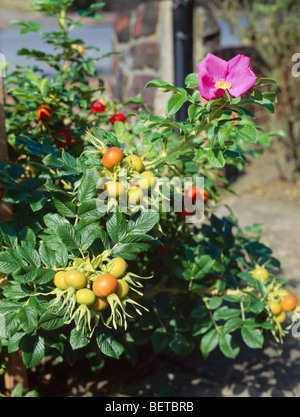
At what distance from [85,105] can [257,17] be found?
11.8 feet

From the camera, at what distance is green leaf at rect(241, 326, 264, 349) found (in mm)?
1247

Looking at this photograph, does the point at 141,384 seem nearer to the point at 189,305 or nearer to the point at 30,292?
the point at 189,305

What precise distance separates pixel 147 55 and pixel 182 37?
40 centimetres

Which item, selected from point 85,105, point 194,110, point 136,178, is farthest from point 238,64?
point 85,105

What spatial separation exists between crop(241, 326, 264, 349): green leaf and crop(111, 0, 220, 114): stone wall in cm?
219

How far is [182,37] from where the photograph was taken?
3.09m

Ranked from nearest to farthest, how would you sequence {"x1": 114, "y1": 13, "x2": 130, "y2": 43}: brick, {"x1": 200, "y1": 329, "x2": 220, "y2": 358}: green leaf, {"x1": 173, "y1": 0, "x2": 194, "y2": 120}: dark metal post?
{"x1": 200, "y1": 329, "x2": 220, "y2": 358}: green leaf → {"x1": 173, "y1": 0, "x2": 194, "y2": 120}: dark metal post → {"x1": 114, "y1": 13, "x2": 130, "y2": 43}: brick

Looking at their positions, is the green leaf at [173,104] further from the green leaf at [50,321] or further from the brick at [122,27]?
the brick at [122,27]

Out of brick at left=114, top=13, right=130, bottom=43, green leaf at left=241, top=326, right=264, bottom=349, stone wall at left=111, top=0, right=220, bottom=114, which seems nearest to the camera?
green leaf at left=241, top=326, right=264, bottom=349

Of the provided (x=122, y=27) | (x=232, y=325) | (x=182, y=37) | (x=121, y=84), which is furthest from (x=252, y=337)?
(x=122, y=27)

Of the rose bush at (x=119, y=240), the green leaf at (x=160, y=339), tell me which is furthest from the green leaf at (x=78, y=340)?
the green leaf at (x=160, y=339)

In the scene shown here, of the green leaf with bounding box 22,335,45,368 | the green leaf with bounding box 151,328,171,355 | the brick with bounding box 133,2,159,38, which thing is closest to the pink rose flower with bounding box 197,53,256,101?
the green leaf with bounding box 22,335,45,368

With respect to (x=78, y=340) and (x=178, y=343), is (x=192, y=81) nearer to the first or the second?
(x=78, y=340)

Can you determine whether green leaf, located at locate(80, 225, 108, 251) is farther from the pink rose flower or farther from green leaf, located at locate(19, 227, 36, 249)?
the pink rose flower
